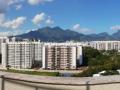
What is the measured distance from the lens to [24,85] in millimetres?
1476

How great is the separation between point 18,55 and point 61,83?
28.4 metres

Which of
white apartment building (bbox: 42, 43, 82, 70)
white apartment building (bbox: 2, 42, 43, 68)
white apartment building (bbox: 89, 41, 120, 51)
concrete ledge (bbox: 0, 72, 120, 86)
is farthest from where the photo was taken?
white apartment building (bbox: 89, 41, 120, 51)

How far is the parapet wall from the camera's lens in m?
1.43

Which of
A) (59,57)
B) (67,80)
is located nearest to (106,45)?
(59,57)

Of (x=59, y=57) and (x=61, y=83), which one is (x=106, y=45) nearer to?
(x=59, y=57)

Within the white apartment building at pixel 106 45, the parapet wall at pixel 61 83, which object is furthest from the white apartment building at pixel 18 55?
the parapet wall at pixel 61 83

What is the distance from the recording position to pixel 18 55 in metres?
29.6

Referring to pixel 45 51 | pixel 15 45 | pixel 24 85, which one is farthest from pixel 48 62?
pixel 24 85

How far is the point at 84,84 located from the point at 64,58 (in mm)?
27659

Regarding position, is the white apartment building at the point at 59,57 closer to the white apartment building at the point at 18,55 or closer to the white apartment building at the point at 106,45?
the white apartment building at the point at 18,55

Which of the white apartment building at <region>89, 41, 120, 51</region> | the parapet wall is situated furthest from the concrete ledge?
the white apartment building at <region>89, 41, 120, 51</region>

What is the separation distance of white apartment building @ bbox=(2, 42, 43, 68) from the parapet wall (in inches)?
1105

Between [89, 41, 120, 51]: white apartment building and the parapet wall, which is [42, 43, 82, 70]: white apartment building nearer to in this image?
[89, 41, 120, 51]: white apartment building

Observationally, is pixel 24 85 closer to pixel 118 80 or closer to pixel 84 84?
pixel 84 84
